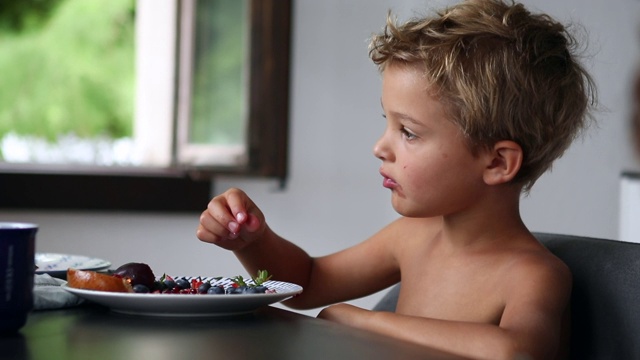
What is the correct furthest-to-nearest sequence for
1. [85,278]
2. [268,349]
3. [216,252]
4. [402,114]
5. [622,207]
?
[216,252] → [622,207] → [402,114] → [85,278] → [268,349]

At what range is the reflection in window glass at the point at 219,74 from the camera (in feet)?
9.05

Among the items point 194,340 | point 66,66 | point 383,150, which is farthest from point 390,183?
point 66,66

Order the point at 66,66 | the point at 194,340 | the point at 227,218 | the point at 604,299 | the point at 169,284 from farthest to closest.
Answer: the point at 66,66
the point at 227,218
the point at 604,299
the point at 169,284
the point at 194,340

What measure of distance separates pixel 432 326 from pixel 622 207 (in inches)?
74.4

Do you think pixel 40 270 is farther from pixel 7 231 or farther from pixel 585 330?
pixel 585 330

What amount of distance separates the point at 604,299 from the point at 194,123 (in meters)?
1.89

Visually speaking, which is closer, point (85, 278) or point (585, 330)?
point (85, 278)

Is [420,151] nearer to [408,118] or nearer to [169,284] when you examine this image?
[408,118]

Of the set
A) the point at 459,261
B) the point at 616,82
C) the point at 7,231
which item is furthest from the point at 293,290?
the point at 616,82

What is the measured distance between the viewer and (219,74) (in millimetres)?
2789

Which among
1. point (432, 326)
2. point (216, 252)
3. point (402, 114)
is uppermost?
point (402, 114)

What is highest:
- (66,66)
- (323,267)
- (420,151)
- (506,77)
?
(66,66)

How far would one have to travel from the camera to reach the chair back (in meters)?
1.06

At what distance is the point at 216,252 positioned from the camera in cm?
290
